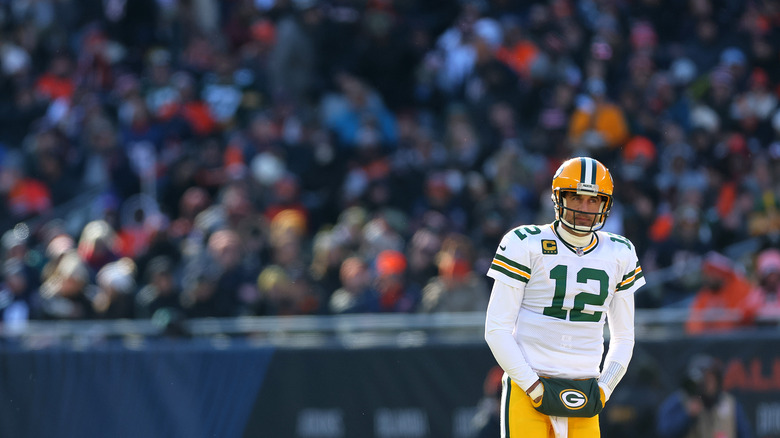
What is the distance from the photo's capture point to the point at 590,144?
517 inches

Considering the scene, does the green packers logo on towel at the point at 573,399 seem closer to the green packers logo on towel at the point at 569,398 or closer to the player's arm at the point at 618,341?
the green packers logo on towel at the point at 569,398

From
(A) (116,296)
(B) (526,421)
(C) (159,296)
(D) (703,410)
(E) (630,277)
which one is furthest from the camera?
(C) (159,296)

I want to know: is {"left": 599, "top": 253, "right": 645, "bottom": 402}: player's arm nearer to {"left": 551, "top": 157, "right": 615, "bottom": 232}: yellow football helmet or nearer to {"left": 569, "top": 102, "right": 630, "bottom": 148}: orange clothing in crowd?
{"left": 551, "top": 157, "right": 615, "bottom": 232}: yellow football helmet

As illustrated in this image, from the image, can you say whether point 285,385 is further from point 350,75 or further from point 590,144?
point 350,75

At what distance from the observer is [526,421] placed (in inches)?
232

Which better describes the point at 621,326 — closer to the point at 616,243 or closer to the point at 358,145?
the point at 616,243

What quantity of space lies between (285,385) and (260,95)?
262 inches

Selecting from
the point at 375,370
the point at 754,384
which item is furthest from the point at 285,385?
the point at 754,384

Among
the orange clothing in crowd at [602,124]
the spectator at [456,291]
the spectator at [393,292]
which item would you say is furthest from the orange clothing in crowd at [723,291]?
the orange clothing in crowd at [602,124]

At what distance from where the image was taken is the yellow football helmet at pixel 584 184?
19.3ft

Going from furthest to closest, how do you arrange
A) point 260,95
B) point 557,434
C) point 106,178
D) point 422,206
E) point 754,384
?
point 260,95 → point 106,178 → point 422,206 → point 754,384 → point 557,434

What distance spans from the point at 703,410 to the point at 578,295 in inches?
146

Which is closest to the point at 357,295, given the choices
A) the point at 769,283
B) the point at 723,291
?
the point at 723,291

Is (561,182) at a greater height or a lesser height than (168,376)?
greater
